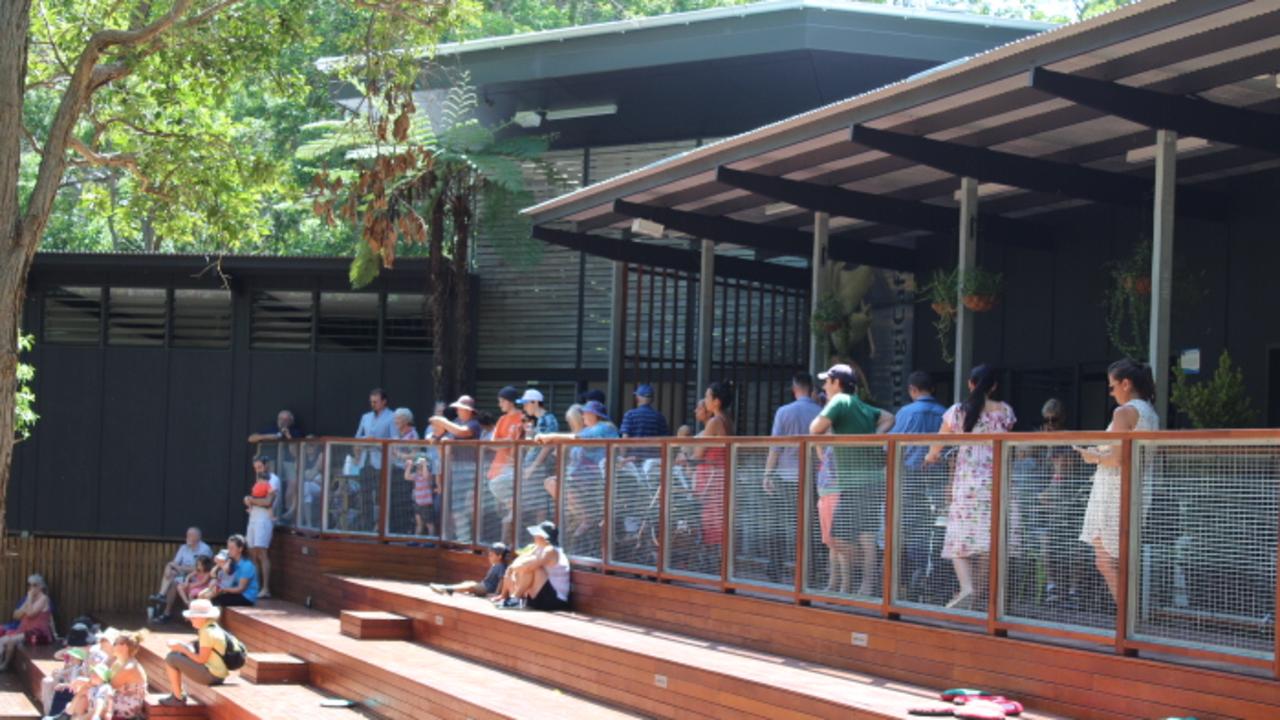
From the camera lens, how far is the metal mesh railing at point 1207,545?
6746mm

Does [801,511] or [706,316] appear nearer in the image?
[801,511]

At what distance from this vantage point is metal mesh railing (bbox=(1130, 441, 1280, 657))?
6.75 metres

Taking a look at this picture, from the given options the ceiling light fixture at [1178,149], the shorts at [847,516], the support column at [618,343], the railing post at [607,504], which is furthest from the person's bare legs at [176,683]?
the ceiling light fixture at [1178,149]

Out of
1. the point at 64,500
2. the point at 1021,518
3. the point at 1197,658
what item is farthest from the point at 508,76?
the point at 1197,658

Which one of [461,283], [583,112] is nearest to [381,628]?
[461,283]

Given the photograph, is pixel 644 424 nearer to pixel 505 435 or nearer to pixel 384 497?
pixel 505 435

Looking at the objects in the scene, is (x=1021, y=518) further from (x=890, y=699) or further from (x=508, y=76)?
(x=508, y=76)

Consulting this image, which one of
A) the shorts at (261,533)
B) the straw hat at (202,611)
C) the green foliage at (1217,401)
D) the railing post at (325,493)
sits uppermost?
the green foliage at (1217,401)

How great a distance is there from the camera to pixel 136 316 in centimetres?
2302

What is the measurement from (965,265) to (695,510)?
377 centimetres

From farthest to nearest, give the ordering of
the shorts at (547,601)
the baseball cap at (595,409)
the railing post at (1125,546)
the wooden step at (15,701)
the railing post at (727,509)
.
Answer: the wooden step at (15,701), the baseball cap at (595,409), the shorts at (547,601), the railing post at (727,509), the railing post at (1125,546)

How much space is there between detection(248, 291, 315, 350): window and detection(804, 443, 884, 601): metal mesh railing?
46.1ft

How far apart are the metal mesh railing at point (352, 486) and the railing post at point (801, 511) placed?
28.5ft

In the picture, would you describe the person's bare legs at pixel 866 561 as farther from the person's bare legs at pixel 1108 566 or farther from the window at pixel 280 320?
the window at pixel 280 320
